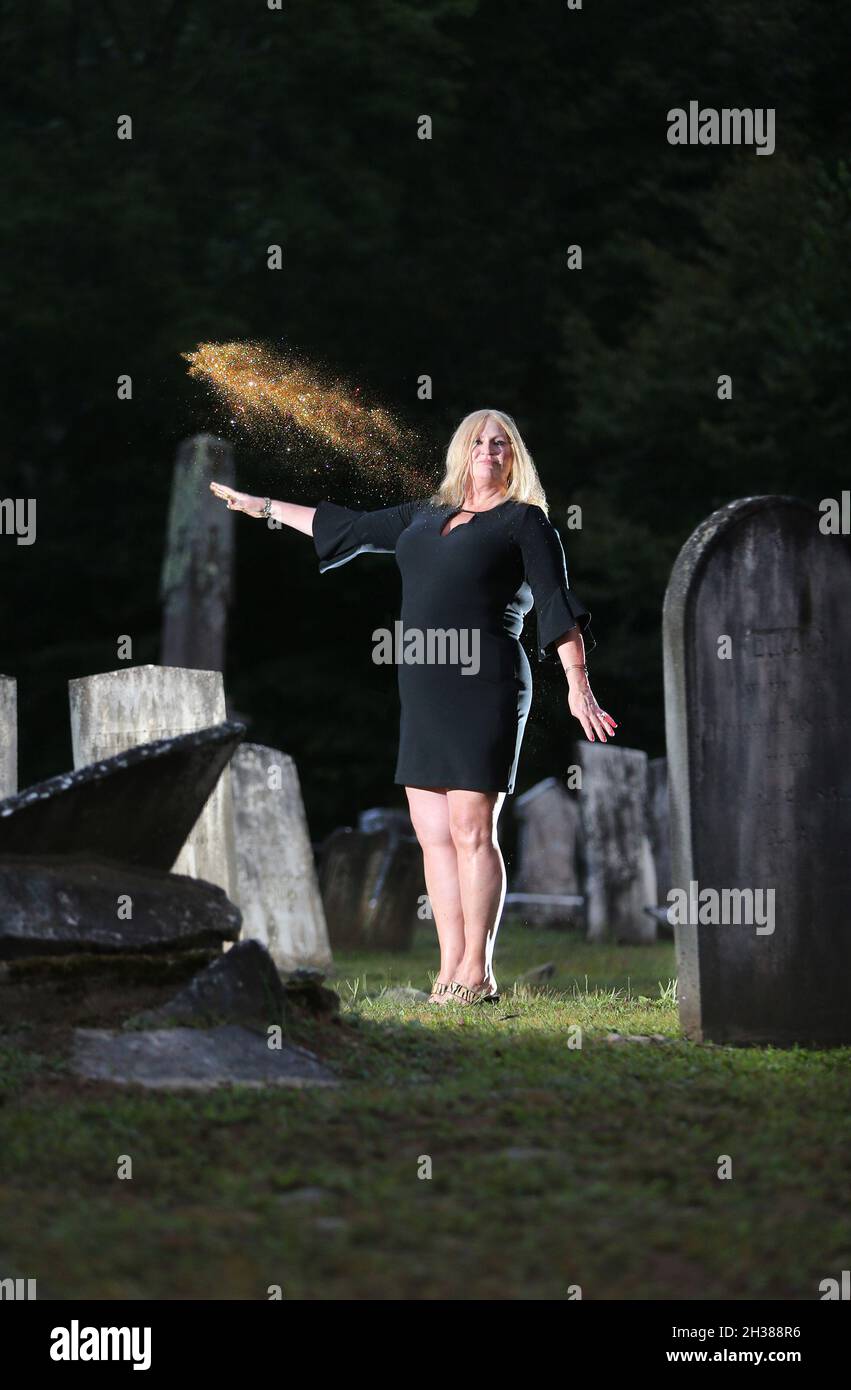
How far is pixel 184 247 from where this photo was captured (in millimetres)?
20359

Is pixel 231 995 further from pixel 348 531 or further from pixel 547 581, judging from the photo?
pixel 348 531

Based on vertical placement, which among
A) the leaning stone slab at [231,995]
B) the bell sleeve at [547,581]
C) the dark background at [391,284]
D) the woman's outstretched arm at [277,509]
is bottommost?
the leaning stone slab at [231,995]

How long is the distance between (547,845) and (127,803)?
10604 millimetres

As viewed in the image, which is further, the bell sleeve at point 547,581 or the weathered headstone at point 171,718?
the weathered headstone at point 171,718

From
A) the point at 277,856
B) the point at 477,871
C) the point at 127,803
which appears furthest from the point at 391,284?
the point at 127,803

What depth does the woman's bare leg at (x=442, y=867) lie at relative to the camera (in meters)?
6.86

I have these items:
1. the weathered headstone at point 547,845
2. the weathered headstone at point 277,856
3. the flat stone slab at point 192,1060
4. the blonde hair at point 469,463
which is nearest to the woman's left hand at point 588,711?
the blonde hair at point 469,463

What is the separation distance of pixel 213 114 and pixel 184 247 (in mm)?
1846

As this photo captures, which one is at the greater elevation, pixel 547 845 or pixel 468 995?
pixel 547 845

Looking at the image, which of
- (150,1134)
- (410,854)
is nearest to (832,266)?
(410,854)

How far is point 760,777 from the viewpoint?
19.8 ft

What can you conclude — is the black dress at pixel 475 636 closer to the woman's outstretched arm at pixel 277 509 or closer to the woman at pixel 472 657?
the woman at pixel 472 657

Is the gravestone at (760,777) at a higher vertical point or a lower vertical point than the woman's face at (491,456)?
lower

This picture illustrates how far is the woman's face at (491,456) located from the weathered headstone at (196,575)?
8506mm
